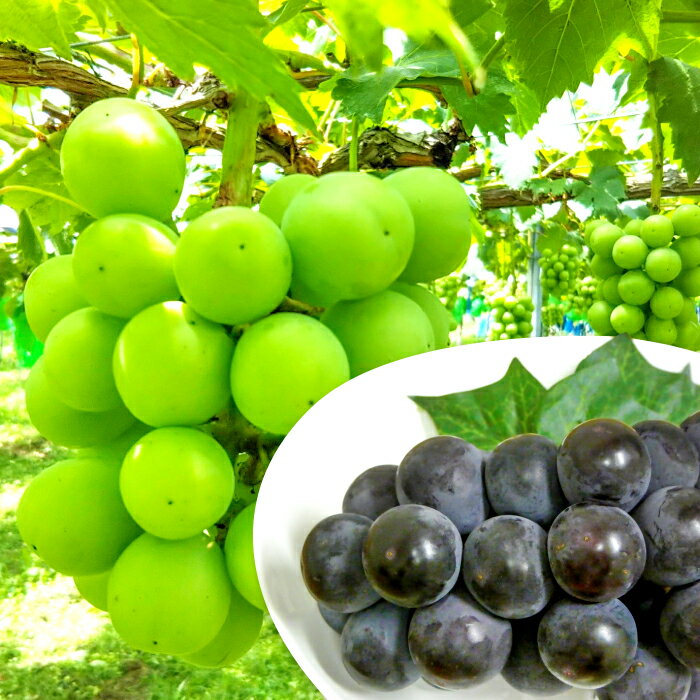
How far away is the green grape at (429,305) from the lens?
59 centimetres

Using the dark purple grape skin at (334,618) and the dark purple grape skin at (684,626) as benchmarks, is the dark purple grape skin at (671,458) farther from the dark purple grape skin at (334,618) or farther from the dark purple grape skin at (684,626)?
the dark purple grape skin at (334,618)

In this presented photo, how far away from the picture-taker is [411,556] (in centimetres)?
40

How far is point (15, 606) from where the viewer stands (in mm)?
2676

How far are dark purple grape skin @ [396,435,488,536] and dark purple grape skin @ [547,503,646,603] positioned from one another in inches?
2.1

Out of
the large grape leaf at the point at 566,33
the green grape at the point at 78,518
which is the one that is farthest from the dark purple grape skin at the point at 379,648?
the large grape leaf at the point at 566,33

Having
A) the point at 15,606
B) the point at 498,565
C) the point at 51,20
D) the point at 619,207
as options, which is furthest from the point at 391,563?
the point at 15,606

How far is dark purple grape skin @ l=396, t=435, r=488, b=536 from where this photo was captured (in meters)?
0.44

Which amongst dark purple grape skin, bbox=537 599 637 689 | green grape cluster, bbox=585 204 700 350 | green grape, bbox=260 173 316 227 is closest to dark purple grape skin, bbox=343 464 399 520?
dark purple grape skin, bbox=537 599 637 689

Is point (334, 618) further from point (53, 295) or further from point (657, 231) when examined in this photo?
point (657, 231)

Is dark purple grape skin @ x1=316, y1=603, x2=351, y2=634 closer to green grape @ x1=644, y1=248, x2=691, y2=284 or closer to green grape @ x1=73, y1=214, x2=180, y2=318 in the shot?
green grape @ x1=73, y1=214, x2=180, y2=318

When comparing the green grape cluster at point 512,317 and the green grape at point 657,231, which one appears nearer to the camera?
the green grape at point 657,231

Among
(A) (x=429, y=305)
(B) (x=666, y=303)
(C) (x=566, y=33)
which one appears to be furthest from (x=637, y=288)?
(A) (x=429, y=305)

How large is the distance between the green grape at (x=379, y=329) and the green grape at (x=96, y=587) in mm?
266

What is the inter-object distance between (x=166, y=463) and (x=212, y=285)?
121mm
